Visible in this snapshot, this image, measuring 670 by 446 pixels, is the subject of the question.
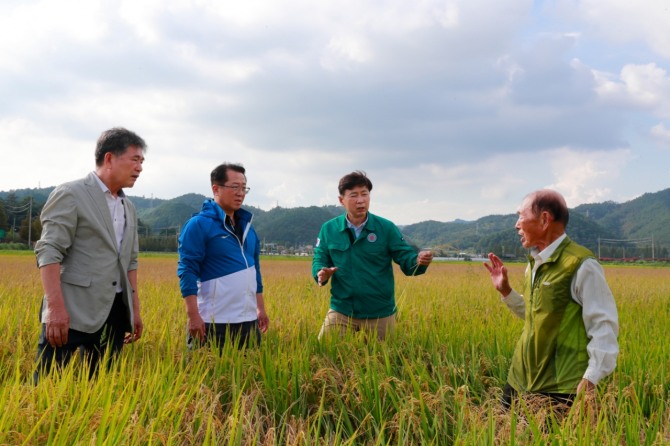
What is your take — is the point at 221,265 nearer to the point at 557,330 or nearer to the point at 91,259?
the point at 91,259

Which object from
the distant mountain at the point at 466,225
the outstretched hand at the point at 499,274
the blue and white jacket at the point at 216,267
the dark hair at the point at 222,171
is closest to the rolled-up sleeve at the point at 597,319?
the outstretched hand at the point at 499,274

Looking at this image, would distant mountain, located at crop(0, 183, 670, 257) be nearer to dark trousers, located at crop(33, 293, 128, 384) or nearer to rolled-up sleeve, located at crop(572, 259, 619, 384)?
dark trousers, located at crop(33, 293, 128, 384)

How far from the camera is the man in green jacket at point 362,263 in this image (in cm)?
406

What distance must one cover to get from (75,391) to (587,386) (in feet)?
8.07

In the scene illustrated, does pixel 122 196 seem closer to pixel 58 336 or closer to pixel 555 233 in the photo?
pixel 58 336

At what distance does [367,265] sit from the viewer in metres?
4.14

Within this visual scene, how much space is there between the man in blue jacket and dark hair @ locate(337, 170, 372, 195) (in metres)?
0.81

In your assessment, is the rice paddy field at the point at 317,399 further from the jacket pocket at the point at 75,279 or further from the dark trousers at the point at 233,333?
the jacket pocket at the point at 75,279

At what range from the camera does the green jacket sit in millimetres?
4086

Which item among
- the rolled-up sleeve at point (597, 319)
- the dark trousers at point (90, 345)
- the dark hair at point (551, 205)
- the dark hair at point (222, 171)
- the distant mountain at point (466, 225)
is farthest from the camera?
the distant mountain at point (466, 225)

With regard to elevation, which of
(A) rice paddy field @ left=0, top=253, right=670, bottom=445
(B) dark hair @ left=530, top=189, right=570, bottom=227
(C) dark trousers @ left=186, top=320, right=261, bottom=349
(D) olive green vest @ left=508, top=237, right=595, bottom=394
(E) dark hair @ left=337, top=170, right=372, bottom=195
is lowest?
(A) rice paddy field @ left=0, top=253, right=670, bottom=445

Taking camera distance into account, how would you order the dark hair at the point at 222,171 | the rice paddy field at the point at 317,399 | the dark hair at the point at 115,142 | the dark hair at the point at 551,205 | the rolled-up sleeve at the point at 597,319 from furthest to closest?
the dark hair at the point at 222,171
the dark hair at the point at 115,142
the dark hair at the point at 551,205
the rolled-up sleeve at the point at 597,319
the rice paddy field at the point at 317,399

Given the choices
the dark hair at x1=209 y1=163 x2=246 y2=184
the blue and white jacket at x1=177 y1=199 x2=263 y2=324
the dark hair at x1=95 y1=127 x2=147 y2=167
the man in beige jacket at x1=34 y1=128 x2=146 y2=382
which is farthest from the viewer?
the dark hair at x1=209 y1=163 x2=246 y2=184

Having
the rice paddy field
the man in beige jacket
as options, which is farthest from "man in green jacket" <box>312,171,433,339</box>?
the man in beige jacket
